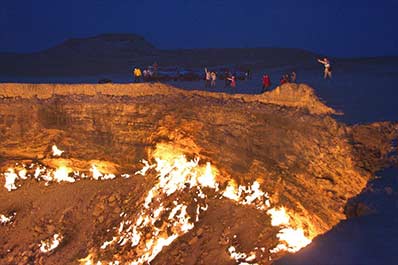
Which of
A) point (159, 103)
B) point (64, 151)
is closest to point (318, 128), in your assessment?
point (159, 103)

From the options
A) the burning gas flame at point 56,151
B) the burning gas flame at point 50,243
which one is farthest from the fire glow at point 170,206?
the burning gas flame at point 56,151

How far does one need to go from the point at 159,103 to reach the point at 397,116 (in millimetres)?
6489

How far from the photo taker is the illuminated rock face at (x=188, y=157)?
9.36 meters

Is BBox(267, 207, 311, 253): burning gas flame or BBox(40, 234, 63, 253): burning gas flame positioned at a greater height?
BBox(267, 207, 311, 253): burning gas flame

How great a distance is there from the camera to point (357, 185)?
8664 mm

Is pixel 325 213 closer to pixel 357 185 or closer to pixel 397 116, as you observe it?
pixel 357 185

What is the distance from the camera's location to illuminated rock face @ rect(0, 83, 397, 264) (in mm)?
9359

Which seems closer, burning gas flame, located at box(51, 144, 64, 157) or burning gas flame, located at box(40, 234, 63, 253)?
burning gas flame, located at box(40, 234, 63, 253)

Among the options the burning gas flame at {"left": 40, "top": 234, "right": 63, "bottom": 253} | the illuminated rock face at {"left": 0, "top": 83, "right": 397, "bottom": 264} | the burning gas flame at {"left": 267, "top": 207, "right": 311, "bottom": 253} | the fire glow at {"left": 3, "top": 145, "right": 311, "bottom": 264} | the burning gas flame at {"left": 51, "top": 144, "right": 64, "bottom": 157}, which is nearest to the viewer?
the burning gas flame at {"left": 267, "top": 207, "right": 311, "bottom": 253}

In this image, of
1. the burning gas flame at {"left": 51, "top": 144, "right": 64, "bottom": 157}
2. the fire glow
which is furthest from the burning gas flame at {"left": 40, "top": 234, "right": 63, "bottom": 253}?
the burning gas flame at {"left": 51, "top": 144, "right": 64, "bottom": 157}

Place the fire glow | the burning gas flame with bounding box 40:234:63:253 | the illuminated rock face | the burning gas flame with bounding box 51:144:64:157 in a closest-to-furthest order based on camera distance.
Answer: the illuminated rock face → the fire glow → the burning gas flame with bounding box 40:234:63:253 → the burning gas flame with bounding box 51:144:64:157

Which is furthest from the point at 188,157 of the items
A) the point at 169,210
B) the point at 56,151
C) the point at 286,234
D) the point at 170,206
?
the point at 56,151

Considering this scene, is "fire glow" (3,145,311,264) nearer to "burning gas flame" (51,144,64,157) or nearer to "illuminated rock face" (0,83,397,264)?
"illuminated rock face" (0,83,397,264)

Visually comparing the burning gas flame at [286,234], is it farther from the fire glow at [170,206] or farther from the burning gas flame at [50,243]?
the burning gas flame at [50,243]
